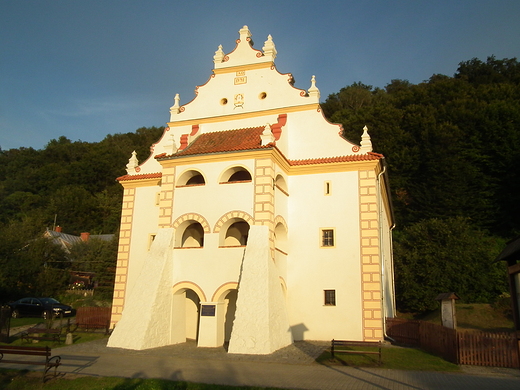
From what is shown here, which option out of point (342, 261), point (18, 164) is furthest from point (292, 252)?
point (18, 164)

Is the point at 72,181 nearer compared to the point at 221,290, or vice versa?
the point at 221,290

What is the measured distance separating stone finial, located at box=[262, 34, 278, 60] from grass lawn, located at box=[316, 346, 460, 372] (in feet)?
Result: 49.0

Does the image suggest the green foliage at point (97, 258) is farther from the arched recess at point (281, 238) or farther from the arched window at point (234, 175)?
the arched recess at point (281, 238)

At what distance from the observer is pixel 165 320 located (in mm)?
18156

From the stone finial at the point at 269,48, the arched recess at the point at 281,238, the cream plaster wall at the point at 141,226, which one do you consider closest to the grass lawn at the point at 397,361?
the arched recess at the point at 281,238

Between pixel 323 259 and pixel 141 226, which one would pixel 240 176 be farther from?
pixel 141 226

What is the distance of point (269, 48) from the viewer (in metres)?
23.4

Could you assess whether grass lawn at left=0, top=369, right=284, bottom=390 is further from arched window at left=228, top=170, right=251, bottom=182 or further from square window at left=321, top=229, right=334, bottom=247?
arched window at left=228, top=170, right=251, bottom=182

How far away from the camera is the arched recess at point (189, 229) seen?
19188 millimetres

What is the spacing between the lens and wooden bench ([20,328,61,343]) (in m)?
17.7

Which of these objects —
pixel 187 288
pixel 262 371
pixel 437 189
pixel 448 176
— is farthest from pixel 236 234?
pixel 448 176

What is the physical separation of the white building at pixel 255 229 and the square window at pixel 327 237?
5cm

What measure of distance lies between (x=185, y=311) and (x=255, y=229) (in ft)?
16.5

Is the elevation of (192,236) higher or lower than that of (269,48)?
lower
